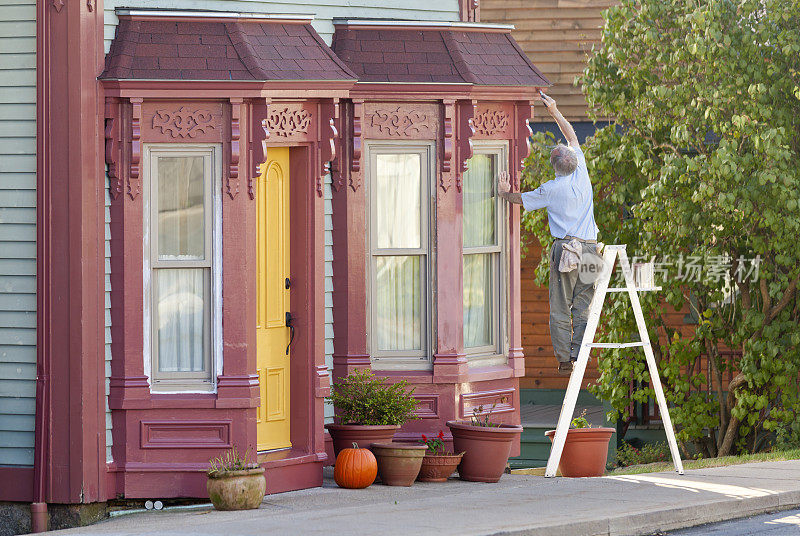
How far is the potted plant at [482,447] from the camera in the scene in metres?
11.1

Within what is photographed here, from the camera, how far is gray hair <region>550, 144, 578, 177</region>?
11.2 metres

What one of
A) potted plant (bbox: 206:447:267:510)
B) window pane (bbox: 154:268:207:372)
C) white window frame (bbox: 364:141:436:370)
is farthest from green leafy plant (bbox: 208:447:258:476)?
white window frame (bbox: 364:141:436:370)

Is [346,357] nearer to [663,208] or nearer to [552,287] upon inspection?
[552,287]

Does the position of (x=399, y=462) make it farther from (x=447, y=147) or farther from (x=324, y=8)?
(x=324, y=8)

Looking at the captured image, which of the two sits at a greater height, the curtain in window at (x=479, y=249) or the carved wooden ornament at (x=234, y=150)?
the carved wooden ornament at (x=234, y=150)

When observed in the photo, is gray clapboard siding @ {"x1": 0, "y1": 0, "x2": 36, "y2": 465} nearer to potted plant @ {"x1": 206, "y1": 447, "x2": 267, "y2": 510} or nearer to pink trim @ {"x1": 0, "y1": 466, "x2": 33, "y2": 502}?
pink trim @ {"x1": 0, "y1": 466, "x2": 33, "y2": 502}

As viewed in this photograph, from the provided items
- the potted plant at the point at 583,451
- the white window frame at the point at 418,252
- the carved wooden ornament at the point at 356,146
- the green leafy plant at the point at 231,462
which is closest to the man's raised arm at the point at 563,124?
the white window frame at the point at 418,252

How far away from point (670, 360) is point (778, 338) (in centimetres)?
133

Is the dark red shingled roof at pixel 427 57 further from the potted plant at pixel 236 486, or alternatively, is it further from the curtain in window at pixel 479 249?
the potted plant at pixel 236 486

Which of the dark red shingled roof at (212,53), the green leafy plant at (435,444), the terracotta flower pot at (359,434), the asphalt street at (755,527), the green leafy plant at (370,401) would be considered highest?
the dark red shingled roof at (212,53)

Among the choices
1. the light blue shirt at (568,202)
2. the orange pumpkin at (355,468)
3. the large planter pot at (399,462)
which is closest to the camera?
the orange pumpkin at (355,468)

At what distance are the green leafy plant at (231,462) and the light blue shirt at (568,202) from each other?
10.1ft

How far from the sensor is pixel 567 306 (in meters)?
11.4

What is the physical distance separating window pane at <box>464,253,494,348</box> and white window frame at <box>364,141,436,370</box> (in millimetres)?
454
